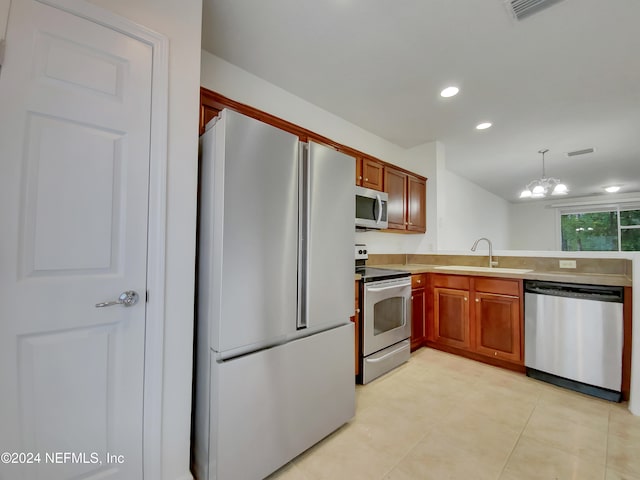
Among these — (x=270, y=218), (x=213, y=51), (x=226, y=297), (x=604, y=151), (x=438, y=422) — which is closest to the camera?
(x=226, y=297)

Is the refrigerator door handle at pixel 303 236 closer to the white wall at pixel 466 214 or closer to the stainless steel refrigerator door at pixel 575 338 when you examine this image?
the stainless steel refrigerator door at pixel 575 338

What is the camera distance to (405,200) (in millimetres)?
3568

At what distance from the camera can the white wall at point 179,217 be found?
1.28m

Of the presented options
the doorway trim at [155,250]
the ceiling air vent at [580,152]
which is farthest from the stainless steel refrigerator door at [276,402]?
the ceiling air vent at [580,152]

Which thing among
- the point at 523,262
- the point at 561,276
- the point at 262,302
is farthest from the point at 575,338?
the point at 262,302

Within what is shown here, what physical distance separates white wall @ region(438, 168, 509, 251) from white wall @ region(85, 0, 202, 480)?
340cm

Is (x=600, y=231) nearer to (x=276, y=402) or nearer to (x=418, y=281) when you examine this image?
(x=418, y=281)

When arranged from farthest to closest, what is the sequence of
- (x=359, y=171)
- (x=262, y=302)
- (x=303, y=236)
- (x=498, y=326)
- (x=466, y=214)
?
(x=466, y=214) < (x=359, y=171) < (x=498, y=326) < (x=303, y=236) < (x=262, y=302)

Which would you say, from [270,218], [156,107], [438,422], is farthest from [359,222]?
[156,107]

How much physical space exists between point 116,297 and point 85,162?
57 cm

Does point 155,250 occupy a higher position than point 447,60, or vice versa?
point 447,60

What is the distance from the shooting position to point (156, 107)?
1.29 meters

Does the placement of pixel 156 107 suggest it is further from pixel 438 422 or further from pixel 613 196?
pixel 613 196

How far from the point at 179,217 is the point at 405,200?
288cm
